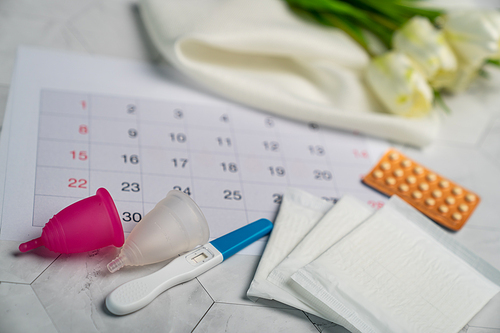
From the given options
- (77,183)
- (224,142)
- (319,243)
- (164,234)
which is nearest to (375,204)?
(319,243)

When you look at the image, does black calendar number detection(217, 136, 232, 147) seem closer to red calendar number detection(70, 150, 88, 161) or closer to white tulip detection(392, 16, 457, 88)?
red calendar number detection(70, 150, 88, 161)

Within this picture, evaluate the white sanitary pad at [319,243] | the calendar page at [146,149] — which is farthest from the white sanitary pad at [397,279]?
the calendar page at [146,149]

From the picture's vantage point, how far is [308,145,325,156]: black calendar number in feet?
2.86

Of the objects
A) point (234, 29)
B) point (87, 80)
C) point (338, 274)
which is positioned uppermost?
point (234, 29)

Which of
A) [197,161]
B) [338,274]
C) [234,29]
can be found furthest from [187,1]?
[338,274]

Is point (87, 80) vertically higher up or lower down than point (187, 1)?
lower down

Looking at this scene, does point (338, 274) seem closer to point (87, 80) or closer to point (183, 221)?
point (183, 221)

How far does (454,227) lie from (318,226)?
0.29m

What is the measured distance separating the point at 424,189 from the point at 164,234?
1.74 ft

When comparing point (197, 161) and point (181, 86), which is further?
point (181, 86)

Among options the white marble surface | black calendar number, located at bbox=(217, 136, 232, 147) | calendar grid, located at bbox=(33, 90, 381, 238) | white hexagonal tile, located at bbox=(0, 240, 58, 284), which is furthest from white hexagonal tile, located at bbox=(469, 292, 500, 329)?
white hexagonal tile, located at bbox=(0, 240, 58, 284)

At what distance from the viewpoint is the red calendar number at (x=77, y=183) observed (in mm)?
654

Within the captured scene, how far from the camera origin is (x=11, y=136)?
69 cm

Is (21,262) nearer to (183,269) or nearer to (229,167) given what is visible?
(183,269)
